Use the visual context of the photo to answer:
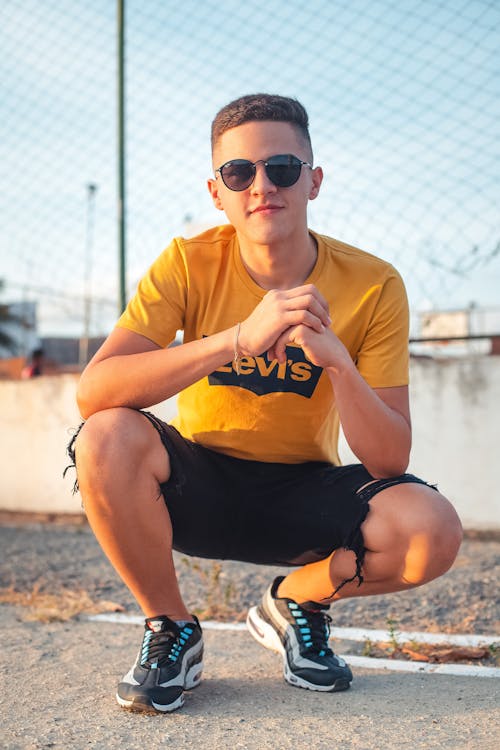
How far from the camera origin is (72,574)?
13.5 feet

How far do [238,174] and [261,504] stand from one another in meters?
1.03

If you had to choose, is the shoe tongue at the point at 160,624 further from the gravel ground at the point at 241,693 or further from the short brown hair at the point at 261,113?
the short brown hair at the point at 261,113

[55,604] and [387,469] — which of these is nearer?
[387,469]

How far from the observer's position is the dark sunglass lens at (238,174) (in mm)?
2533

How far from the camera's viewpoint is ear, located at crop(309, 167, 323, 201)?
271cm

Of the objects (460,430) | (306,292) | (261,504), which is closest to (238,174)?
(306,292)

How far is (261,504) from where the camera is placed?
2559 mm

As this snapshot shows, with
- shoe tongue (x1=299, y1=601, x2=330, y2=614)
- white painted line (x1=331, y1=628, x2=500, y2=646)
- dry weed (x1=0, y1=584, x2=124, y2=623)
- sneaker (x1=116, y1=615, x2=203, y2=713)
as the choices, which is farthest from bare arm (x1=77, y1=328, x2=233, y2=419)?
white painted line (x1=331, y1=628, x2=500, y2=646)

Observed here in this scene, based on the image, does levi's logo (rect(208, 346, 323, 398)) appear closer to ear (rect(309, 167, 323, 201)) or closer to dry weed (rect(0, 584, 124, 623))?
ear (rect(309, 167, 323, 201))

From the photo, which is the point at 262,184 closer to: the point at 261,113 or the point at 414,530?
the point at 261,113

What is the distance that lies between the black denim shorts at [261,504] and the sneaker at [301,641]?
16 cm

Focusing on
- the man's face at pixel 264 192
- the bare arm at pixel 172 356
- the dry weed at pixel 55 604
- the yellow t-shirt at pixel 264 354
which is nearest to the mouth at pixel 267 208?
the man's face at pixel 264 192

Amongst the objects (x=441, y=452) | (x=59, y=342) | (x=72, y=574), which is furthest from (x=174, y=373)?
(x=59, y=342)

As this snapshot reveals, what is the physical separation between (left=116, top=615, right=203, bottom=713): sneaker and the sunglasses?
134 cm
